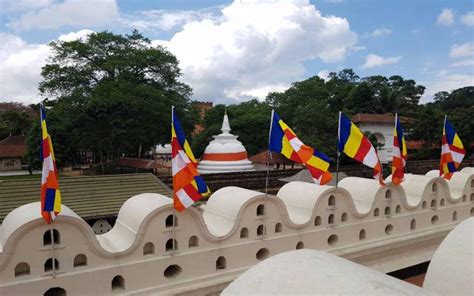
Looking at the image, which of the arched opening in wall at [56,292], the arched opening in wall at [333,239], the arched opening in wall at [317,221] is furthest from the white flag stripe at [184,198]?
the arched opening in wall at [333,239]

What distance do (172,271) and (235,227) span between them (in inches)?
96.9

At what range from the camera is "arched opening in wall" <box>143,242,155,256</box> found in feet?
36.2

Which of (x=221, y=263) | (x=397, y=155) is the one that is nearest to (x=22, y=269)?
(x=221, y=263)

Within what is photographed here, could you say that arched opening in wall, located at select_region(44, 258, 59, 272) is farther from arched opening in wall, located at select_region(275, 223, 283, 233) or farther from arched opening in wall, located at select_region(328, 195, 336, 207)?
arched opening in wall, located at select_region(328, 195, 336, 207)

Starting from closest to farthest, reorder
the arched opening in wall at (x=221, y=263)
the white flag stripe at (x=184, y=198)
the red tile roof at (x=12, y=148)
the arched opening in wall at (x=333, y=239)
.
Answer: the white flag stripe at (x=184, y=198) → the arched opening in wall at (x=221, y=263) → the arched opening in wall at (x=333, y=239) → the red tile roof at (x=12, y=148)

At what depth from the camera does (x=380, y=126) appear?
162 ft

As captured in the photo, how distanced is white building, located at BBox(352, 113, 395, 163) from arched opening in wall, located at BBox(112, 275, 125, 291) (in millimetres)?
42527

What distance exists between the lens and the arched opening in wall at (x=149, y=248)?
11045 mm

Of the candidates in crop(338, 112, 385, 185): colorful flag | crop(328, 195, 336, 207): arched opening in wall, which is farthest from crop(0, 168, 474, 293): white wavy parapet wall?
crop(338, 112, 385, 185): colorful flag

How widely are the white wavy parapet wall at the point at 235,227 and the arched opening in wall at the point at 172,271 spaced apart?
0.53ft

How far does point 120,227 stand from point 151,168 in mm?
20388

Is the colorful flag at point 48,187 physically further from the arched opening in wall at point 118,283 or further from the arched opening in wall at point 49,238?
the arched opening in wall at point 118,283

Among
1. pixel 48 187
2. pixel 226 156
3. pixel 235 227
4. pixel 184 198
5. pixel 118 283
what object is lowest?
pixel 118 283

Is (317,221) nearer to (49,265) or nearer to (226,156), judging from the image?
(49,265)
